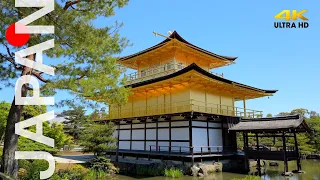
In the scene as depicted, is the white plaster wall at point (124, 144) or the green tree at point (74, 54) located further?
the white plaster wall at point (124, 144)

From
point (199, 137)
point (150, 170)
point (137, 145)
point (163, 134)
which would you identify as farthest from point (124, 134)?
point (199, 137)

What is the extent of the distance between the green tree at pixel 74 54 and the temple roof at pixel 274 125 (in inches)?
430

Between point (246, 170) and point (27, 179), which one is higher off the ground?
point (27, 179)

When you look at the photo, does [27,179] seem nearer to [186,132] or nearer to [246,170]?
[186,132]

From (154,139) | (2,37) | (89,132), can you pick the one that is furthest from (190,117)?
(2,37)

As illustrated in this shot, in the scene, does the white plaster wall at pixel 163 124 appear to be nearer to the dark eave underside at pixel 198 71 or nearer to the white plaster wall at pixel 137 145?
the white plaster wall at pixel 137 145

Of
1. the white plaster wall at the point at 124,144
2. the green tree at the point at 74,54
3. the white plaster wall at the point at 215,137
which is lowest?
the white plaster wall at the point at 124,144

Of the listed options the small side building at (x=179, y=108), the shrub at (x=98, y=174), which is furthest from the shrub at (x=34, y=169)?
the small side building at (x=179, y=108)

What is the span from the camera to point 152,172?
14.3 m

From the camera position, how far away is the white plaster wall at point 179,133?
15.5 m

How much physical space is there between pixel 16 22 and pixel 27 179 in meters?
5.09

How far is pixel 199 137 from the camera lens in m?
15.9

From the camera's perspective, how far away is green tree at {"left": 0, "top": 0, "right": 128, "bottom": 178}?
6.55 meters

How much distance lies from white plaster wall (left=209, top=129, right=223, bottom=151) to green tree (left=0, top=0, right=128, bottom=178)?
10.8 metres
